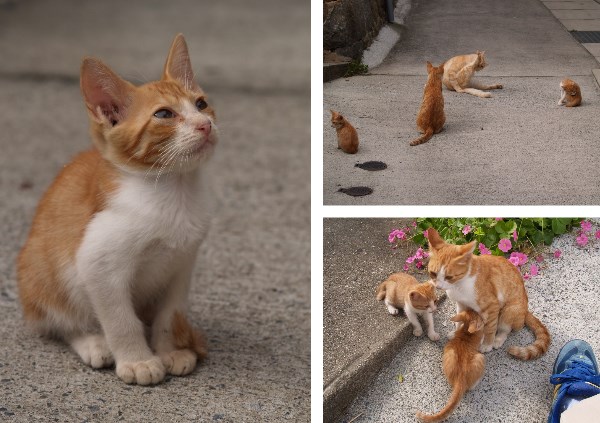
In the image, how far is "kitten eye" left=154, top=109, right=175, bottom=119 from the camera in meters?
2.35

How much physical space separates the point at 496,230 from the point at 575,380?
0.46 metres

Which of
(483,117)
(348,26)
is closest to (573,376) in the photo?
(483,117)

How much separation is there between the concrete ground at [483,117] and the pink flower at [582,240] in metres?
0.19

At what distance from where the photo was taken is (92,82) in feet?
7.63

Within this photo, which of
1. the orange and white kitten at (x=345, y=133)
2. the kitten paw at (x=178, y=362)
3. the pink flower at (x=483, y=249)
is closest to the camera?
the orange and white kitten at (x=345, y=133)

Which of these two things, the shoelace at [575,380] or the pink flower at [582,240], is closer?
the shoelace at [575,380]

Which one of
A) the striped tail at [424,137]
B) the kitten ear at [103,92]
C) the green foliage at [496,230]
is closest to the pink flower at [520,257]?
the green foliage at [496,230]

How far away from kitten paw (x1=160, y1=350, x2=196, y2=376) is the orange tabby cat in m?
1.00

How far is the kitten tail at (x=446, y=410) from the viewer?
2244 mm

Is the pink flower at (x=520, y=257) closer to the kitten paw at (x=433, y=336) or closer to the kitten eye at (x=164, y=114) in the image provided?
the kitten paw at (x=433, y=336)

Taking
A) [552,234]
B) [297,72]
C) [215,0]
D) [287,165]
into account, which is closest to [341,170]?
[552,234]

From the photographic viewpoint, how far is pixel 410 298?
236 cm

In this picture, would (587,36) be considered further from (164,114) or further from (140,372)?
(140,372)

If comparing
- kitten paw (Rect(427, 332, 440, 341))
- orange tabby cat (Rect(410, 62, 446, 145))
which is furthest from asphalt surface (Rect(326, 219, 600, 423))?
orange tabby cat (Rect(410, 62, 446, 145))
